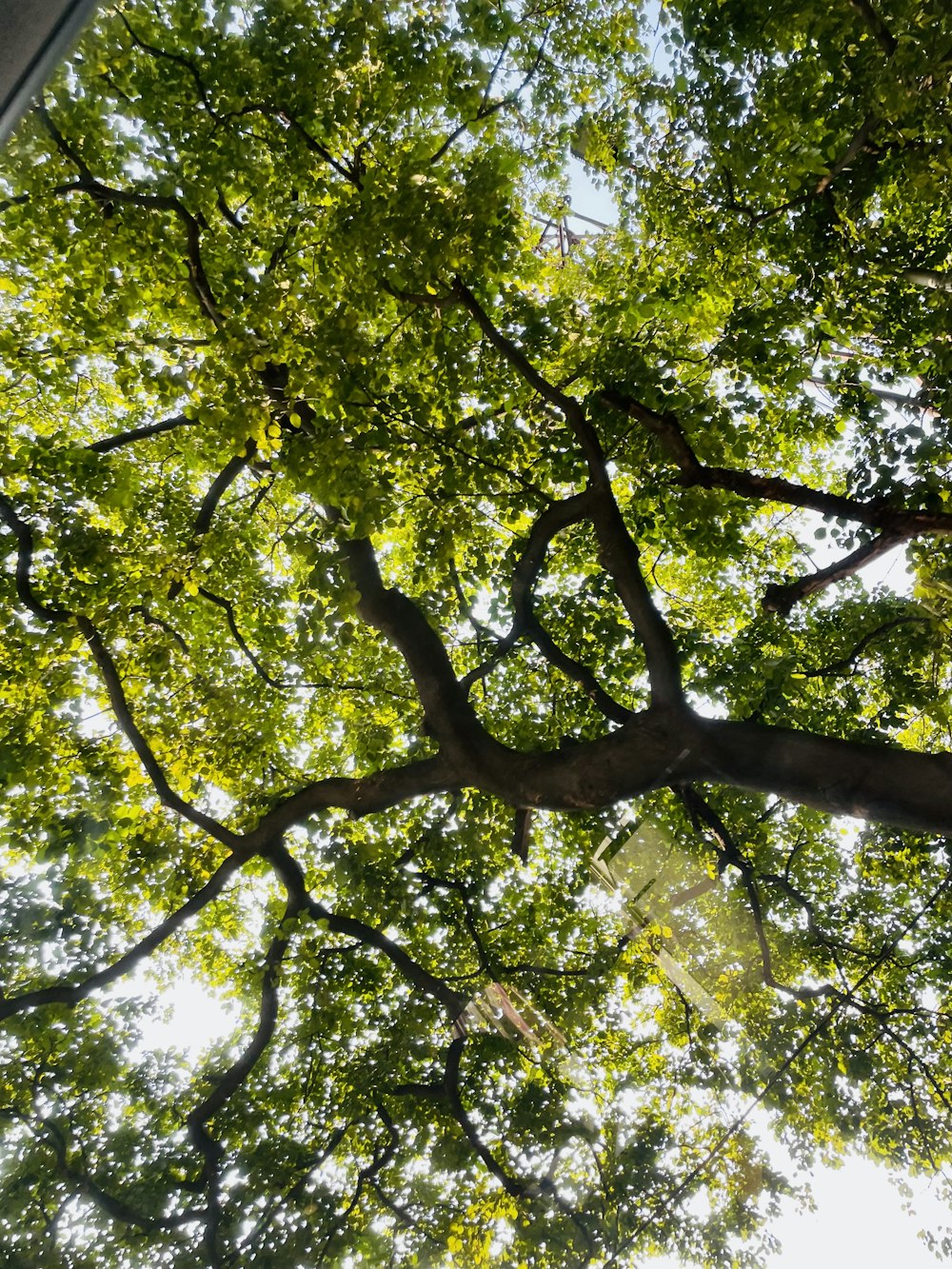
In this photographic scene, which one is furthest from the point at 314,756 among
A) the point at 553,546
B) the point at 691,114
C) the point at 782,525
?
the point at 691,114

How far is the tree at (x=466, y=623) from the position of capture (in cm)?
566

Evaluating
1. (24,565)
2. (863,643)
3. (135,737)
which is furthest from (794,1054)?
(24,565)

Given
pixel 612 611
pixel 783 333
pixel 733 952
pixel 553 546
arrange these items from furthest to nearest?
pixel 733 952, pixel 553 546, pixel 612 611, pixel 783 333

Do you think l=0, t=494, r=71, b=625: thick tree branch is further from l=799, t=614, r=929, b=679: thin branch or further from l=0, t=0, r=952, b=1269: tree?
l=799, t=614, r=929, b=679: thin branch

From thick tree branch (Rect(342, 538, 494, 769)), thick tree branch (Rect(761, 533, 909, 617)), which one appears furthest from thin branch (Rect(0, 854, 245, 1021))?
thick tree branch (Rect(761, 533, 909, 617))

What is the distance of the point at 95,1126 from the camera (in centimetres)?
872

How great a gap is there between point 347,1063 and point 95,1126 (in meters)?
3.04

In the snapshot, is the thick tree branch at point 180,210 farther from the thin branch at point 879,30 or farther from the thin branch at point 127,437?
the thin branch at point 879,30

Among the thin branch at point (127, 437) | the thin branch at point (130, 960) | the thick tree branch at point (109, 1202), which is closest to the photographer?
the thin branch at point (130, 960)

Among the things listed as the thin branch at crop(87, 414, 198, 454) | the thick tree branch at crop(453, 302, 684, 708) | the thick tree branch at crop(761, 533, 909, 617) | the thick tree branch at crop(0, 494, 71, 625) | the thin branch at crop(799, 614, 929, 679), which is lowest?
the thin branch at crop(799, 614, 929, 679)

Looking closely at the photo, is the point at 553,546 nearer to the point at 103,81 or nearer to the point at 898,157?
the point at 898,157

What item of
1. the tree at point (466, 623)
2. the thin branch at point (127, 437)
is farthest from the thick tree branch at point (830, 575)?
the thin branch at point (127, 437)

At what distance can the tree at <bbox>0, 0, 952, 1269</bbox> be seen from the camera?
223 inches

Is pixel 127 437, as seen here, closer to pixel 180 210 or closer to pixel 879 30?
pixel 180 210
